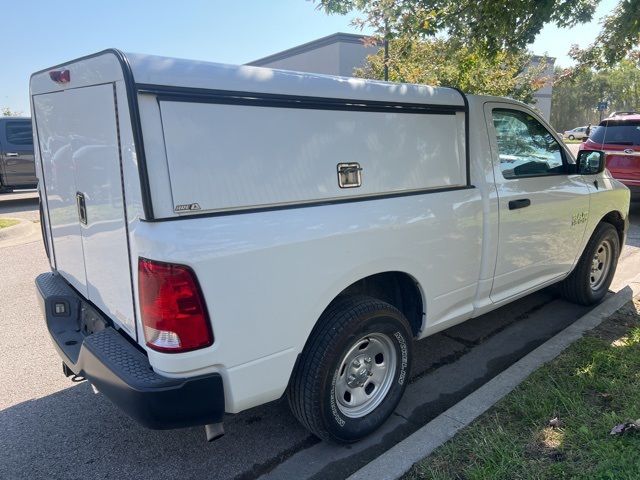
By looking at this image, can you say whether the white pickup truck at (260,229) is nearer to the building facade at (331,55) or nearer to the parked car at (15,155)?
the parked car at (15,155)

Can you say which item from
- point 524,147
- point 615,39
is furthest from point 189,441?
point 615,39

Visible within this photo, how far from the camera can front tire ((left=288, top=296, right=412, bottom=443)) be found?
2.57m

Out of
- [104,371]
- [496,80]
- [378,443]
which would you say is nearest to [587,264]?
[378,443]

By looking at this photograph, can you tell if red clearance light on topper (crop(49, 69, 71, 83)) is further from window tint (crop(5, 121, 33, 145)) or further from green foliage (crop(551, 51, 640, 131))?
green foliage (crop(551, 51, 640, 131))

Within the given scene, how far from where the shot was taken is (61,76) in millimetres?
2645

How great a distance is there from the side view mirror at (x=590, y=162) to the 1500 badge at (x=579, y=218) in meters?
0.35

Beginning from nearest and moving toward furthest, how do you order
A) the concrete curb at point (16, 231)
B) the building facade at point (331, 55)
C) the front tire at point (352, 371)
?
1. the front tire at point (352, 371)
2. the concrete curb at point (16, 231)
3. the building facade at point (331, 55)

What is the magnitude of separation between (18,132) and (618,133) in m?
13.6

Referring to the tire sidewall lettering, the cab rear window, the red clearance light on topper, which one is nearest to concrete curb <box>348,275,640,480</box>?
the tire sidewall lettering

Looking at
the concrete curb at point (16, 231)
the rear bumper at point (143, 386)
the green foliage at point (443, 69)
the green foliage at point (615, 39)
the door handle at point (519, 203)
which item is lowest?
the rear bumper at point (143, 386)

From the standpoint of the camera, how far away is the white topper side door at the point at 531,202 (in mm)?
3553

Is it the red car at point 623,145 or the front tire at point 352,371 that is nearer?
the front tire at point 352,371

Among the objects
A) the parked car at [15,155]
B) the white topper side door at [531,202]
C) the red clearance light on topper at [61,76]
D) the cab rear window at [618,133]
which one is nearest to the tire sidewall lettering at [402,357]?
the white topper side door at [531,202]

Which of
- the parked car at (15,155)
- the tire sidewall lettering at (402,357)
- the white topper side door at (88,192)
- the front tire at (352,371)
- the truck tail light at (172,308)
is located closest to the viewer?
the truck tail light at (172,308)
